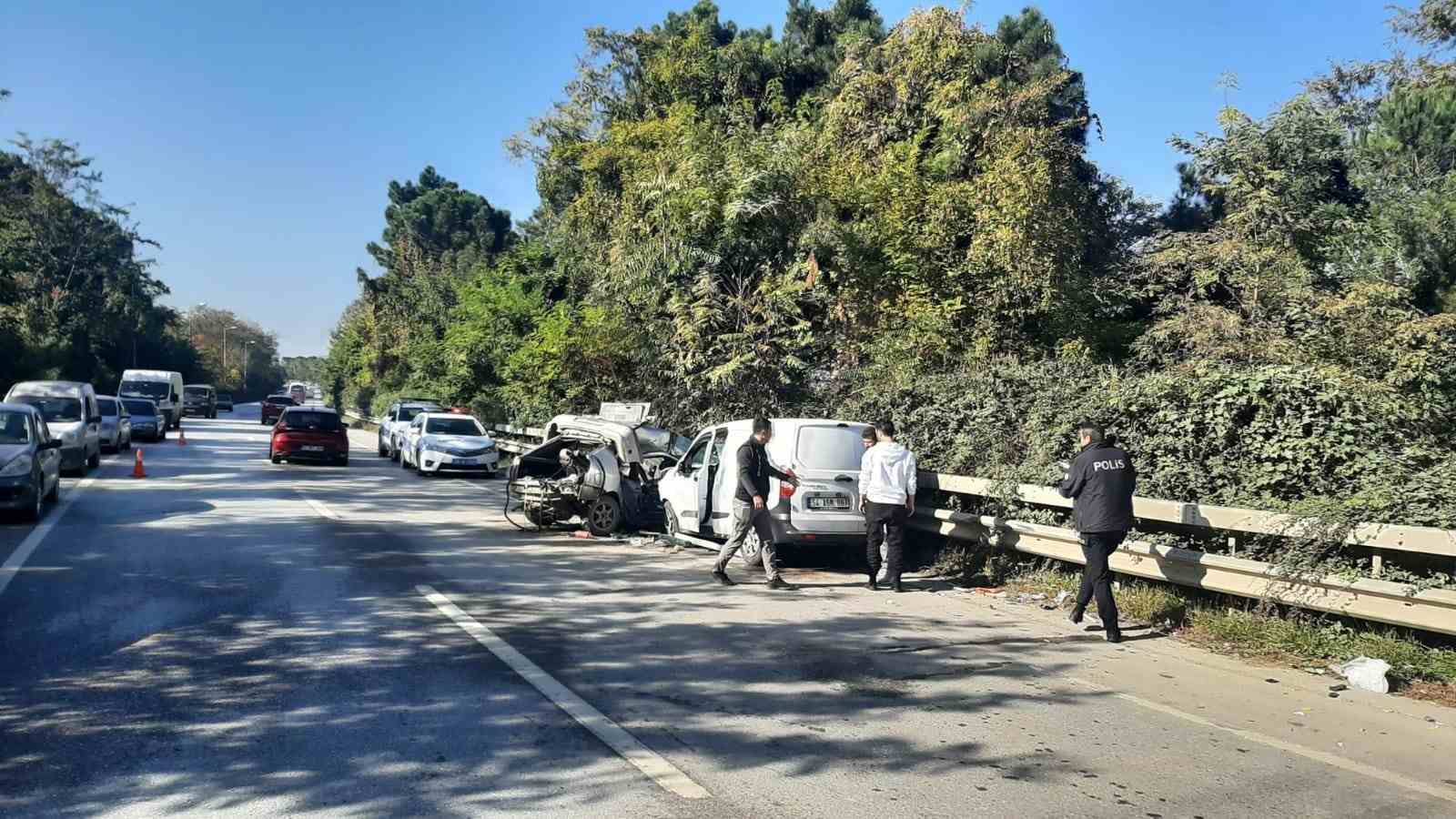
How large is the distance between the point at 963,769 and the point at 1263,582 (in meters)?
4.19

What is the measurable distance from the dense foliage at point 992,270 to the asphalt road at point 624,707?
2261 millimetres

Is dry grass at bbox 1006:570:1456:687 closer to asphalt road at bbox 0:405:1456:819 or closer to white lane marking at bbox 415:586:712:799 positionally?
asphalt road at bbox 0:405:1456:819

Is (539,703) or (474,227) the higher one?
(474,227)

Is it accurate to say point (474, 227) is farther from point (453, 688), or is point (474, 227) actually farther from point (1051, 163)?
point (453, 688)

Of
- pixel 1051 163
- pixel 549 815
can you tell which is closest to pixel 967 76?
pixel 1051 163

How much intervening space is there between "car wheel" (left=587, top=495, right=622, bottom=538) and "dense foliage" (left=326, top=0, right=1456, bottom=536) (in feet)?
11.8

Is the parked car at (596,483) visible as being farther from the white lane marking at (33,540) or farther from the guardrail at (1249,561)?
the white lane marking at (33,540)

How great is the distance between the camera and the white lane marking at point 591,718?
5.12 metres

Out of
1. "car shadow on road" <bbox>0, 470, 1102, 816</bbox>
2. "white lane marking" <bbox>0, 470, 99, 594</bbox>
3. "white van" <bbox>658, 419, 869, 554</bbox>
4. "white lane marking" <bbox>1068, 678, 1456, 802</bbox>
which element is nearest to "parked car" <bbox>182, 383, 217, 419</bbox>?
"white lane marking" <bbox>0, 470, 99, 594</bbox>

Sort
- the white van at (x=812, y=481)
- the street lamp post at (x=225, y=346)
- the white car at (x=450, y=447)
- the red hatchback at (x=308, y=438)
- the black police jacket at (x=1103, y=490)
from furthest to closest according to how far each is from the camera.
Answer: the street lamp post at (x=225, y=346) → the red hatchback at (x=308, y=438) → the white car at (x=450, y=447) → the white van at (x=812, y=481) → the black police jacket at (x=1103, y=490)

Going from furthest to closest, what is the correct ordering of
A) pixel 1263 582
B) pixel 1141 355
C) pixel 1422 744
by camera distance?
pixel 1141 355
pixel 1263 582
pixel 1422 744

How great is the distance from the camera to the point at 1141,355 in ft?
62.6

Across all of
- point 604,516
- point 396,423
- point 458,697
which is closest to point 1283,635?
Result: point 458,697

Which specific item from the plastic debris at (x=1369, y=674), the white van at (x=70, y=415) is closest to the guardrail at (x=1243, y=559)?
the plastic debris at (x=1369, y=674)
